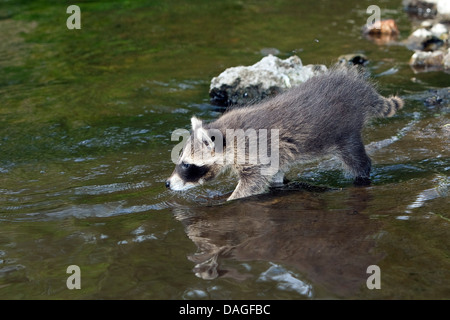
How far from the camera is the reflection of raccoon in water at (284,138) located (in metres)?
7.44

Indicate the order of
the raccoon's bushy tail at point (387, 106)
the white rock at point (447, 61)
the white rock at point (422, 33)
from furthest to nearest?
1. the white rock at point (422, 33)
2. the white rock at point (447, 61)
3. the raccoon's bushy tail at point (387, 106)

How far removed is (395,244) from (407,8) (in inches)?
542

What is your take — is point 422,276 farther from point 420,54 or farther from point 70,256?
point 420,54

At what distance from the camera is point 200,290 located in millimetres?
4926

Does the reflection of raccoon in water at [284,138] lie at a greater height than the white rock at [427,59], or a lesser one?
lesser

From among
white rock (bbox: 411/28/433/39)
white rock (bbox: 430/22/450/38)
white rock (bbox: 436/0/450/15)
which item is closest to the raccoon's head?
white rock (bbox: 411/28/433/39)

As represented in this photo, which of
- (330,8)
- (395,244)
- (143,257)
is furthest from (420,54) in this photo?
(143,257)

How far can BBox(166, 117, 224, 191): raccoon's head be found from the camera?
7332 millimetres

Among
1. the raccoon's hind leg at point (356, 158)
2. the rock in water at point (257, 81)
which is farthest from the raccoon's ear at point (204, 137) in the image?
the rock in water at point (257, 81)

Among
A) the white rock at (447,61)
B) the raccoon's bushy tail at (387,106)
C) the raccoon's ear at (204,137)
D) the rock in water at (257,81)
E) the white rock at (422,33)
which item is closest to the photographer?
the raccoon's ear at (204,137)

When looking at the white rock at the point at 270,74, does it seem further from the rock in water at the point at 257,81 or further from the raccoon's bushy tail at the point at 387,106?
the raccoon's bushy tail at the point at 387,106

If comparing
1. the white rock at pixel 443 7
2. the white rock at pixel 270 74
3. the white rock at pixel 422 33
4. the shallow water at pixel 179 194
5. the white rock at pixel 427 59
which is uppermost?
the white rock at pixel 443 7

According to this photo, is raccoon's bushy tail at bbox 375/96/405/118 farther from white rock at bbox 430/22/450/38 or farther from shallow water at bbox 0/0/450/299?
white rock at bbox 430/22/450/38

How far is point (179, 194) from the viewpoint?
7.52 meters
